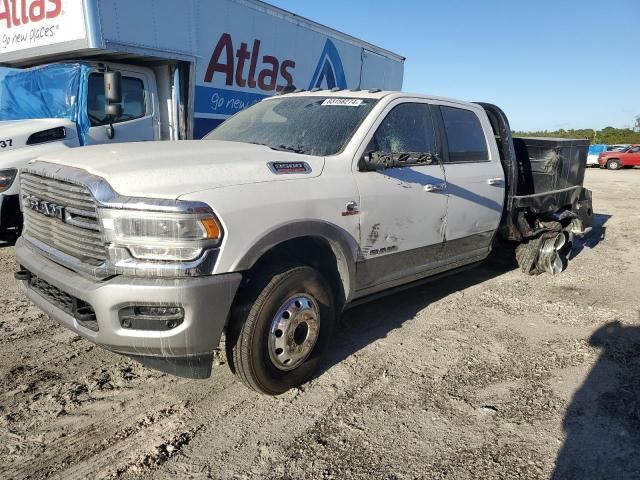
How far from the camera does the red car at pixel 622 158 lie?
94.5 feet

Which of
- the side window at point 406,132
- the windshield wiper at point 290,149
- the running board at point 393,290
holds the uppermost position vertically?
the side window at point 406,132

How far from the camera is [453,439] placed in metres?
2.78

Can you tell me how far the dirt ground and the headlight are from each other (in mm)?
1466

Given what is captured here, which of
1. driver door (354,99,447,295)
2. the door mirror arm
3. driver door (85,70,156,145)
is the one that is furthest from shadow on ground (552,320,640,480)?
driver door (85,70,156,145)

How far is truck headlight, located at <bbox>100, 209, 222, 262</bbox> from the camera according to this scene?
246 cm

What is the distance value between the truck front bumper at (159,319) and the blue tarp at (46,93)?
4.26 metres

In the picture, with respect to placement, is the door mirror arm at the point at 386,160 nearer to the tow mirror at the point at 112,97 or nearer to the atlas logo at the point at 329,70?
the tow mirror at the point at 112,97

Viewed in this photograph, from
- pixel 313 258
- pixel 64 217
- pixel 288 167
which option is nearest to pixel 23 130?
pixel 64 217

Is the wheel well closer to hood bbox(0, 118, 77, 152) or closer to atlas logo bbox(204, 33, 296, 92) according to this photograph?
hood bbox(0, 118, 77, 152)

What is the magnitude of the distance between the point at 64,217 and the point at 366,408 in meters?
2.11

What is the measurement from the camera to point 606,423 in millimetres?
2934

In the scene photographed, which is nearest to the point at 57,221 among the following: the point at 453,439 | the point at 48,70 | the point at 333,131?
the point at 333,131

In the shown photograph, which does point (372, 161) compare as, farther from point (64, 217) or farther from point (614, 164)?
point (614, 164)

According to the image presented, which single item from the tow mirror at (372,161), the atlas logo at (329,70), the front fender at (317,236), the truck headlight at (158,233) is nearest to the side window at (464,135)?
the tow mirror at (372,161)
